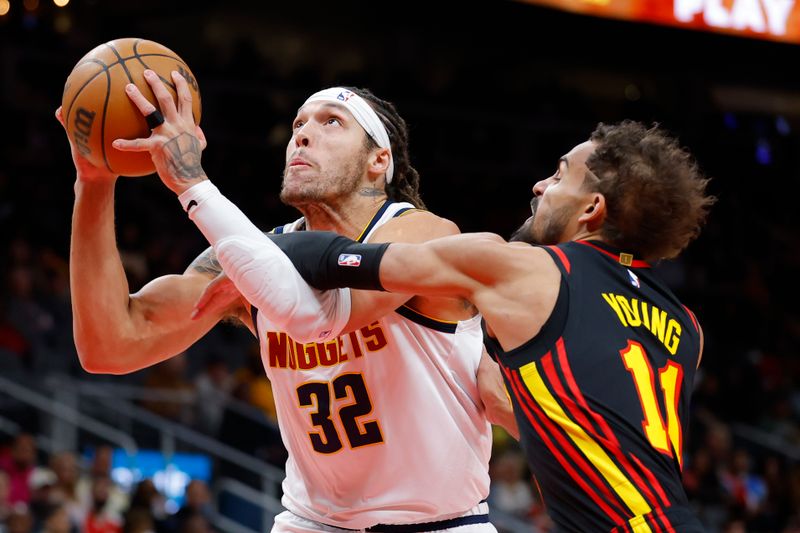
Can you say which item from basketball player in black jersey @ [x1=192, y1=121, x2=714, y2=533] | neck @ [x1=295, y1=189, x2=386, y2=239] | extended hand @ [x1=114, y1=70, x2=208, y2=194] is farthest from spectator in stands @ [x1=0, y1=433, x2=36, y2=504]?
basketball player in black jersey @ [x1=192, y1=121, x2=714, y2=533]

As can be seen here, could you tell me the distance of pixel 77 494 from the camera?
345 inches

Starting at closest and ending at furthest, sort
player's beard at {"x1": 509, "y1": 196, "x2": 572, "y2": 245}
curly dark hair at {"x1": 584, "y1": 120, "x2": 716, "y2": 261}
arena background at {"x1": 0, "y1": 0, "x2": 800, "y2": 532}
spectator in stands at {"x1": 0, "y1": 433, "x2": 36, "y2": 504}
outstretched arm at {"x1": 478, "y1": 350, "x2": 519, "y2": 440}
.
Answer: curly dark hair at {"x1": 584, "y1": 120, "x2": 716, "y2": 261}
player's beard at {"x1": 509, "y1": 196, "x2": 572, "y2": 245}
outstretched arm at {"x1": 478, "y1": 350, "x2": 519, "y2": 440}
spectator in stands at {"x1": 0, "y1": 433, "x2": 36, "y2": 504}
arena background at {"x1": 0, "y1": 0, "x2": 800, "y2": 532}

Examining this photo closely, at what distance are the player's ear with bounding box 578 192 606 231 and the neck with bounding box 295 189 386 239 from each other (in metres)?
1.16

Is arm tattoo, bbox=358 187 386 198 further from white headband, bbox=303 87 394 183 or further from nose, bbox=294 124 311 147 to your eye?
nose, bbox=294 124 311 147

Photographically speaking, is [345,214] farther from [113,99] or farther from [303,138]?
[113,99]

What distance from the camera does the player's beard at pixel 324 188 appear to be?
4367 mm

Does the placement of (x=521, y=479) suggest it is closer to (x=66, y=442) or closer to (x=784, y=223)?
(x=66, y=442)

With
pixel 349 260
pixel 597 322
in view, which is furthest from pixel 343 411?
pixel 597 322

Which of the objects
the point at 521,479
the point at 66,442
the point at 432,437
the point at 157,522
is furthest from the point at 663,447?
the point at 521,479

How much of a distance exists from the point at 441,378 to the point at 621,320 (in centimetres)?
106

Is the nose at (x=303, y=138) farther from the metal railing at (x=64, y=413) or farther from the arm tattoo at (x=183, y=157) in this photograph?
the metal railing at (x=64, y=413)

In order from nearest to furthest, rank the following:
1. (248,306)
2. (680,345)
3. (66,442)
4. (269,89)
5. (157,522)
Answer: (680,345) < (248,306) < (157,522) < (66,442) < (269,89)

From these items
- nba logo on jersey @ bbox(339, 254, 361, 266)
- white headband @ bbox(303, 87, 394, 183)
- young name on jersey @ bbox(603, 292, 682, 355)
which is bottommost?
young name on jersey @ bbox(603, 292, 682, 355)

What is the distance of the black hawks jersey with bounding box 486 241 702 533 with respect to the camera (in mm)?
3109
